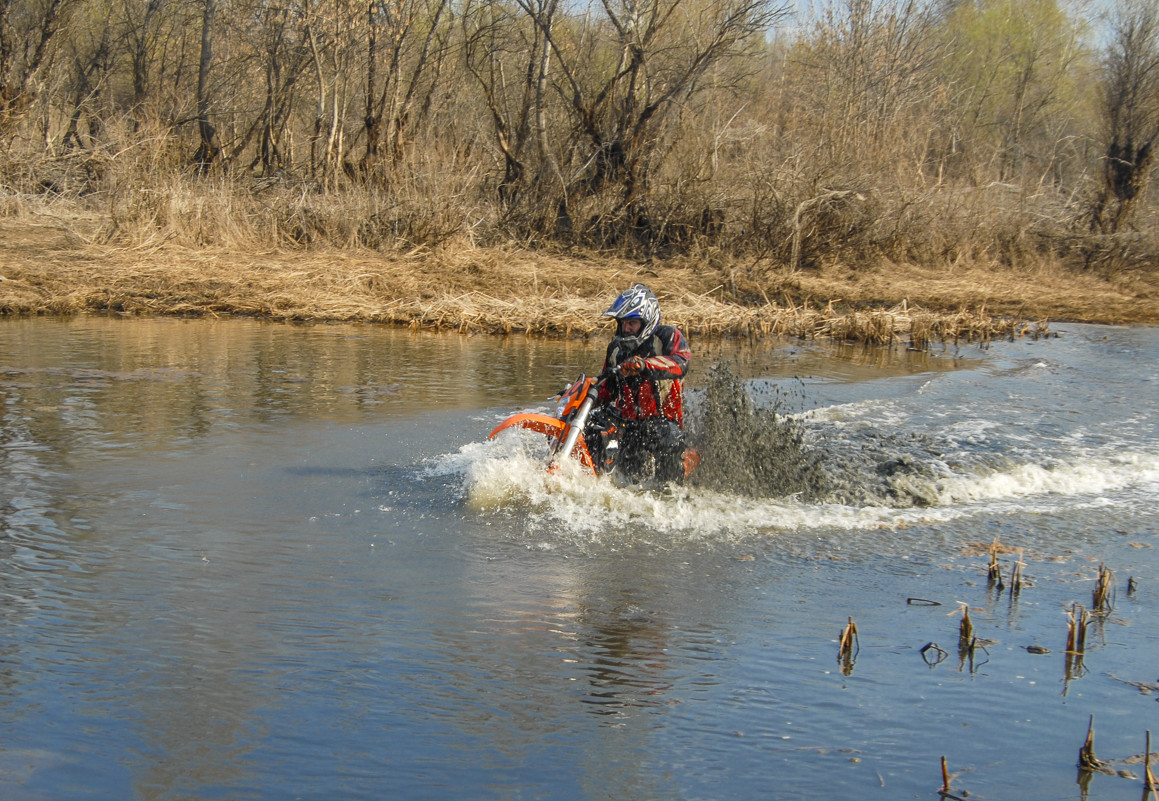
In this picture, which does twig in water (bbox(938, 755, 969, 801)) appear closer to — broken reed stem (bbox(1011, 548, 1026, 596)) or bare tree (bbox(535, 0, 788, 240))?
broken reed stem (bbox(1011, 548, 1026, 596))

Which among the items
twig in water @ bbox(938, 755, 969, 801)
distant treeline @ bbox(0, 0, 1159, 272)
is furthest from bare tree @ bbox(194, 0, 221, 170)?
twig in water @ bbox(938, 755, 969, 801)

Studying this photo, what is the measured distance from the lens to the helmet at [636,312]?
27.2 feet

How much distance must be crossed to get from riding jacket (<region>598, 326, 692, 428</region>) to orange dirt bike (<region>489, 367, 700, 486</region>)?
0.28ft

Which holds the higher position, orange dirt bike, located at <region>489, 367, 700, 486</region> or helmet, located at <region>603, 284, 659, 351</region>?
helmet, located at <region>603, 284, 659, 351</region>

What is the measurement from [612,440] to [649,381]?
1.89 ft

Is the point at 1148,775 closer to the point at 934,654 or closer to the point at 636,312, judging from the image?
the point at 934,654

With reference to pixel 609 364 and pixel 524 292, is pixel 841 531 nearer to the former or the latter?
pixel 609 364

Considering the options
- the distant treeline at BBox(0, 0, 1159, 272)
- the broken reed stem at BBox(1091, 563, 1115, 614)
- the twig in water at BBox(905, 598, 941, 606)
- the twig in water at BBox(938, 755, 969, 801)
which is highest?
the distant treeline at BBox(0, 0, 1159, 272)

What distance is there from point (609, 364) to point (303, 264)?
1380 centimetres

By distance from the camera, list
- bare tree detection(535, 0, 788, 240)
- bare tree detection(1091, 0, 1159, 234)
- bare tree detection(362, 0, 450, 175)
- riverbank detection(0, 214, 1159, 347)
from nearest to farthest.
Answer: riverbank detection(0, 214, 1159, 347)
bare tree detection(535, 0, 788, 240)
bare tree detection(362, 0, 450, 175)
bare tree detection(1091, 0, 1159, 234)

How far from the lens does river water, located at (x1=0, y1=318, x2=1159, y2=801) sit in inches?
172

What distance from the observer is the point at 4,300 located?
56.9 ft

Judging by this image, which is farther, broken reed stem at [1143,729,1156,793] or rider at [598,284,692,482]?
rider at [598,284,692,482]

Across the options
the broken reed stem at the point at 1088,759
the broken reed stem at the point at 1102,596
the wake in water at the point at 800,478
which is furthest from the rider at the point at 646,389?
the broken reed stem at the point at 1088,759
